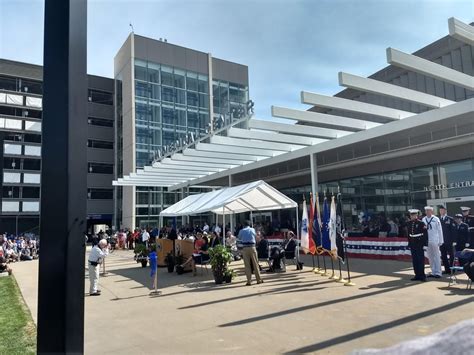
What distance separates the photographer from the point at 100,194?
52.3 m

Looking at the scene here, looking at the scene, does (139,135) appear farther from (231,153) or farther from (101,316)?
(101,316)

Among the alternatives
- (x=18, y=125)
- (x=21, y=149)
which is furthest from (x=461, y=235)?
(x=18, y=125)

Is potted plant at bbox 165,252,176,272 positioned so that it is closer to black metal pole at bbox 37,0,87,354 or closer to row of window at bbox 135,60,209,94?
black metal pole at bbox 37,0,87,354

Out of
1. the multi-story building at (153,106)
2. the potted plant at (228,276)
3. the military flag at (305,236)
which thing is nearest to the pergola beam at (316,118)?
the military flag at (305,236)

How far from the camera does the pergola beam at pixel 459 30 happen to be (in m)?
8.62

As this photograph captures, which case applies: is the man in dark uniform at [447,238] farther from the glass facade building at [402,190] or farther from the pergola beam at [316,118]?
the glass facade building at [402,190]

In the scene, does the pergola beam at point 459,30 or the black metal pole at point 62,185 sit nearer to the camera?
the black metal pole at point 62,185

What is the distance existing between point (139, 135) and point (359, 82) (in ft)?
128

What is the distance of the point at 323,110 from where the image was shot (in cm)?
2344

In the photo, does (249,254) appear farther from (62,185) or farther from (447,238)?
(62,185)

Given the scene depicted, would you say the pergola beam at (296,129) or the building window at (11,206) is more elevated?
the pergola beam at (296,129)

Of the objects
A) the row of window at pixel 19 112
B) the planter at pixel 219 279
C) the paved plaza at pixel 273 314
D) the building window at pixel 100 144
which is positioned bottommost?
the paved plaza at pixel 273 314

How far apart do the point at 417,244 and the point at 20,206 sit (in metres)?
50.7

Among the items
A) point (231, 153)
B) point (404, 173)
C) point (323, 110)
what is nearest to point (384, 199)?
point (404, 173)
